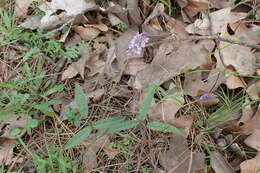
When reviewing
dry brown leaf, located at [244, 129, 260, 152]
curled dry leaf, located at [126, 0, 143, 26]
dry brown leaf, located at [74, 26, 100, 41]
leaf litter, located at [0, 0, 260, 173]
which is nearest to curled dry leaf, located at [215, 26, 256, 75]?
leaf litter, located at [0, 0, 260, 173]

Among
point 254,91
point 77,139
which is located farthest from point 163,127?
point 254,91

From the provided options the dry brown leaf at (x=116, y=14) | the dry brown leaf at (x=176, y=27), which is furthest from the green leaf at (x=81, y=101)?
the dry brown leaf at (x=176, y=27)

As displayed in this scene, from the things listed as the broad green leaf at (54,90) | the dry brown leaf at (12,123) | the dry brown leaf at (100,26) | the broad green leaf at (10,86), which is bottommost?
the dry brown leaf at (12,123)

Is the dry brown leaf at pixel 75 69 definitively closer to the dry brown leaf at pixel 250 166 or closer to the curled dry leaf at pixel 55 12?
the curled dry leaf at pixel 55 12

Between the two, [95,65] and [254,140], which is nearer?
[254,140]

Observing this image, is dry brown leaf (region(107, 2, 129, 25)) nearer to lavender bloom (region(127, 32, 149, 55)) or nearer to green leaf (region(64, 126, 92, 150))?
lavender bloom (region(127, 32, 149, 55))

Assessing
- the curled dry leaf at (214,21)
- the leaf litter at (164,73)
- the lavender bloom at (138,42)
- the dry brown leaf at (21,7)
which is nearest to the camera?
the leaf litter at (164,73)

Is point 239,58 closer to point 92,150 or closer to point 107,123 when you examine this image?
point 107,123
